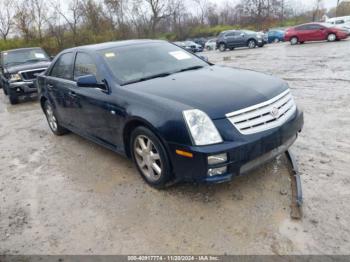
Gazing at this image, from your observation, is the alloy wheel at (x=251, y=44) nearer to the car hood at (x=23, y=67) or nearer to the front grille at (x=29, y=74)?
the car hood at (x=23, y=67)

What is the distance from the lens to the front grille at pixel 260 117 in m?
2.96

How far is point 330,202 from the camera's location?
9.94ft

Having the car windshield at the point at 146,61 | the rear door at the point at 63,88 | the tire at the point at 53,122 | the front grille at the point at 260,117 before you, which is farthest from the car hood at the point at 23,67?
→ the front grille at the point at 260,117

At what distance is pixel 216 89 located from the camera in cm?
333

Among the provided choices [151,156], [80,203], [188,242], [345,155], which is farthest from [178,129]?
[345,155]

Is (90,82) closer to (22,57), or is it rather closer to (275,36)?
(22,57)

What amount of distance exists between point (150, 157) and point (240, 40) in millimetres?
24883

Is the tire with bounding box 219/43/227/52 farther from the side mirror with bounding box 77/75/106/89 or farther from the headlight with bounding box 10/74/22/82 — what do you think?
the side mirror with bounding box 77/75/106/89

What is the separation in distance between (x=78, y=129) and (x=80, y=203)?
164 centimetres

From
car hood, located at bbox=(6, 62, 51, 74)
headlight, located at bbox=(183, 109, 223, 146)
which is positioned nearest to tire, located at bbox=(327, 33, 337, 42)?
car hood, located at bbox=(6, 62, 51, 74)

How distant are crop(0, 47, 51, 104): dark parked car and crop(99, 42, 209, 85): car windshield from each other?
6.92 m

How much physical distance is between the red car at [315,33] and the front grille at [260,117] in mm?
22712

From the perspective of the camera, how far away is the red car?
73.8 ft

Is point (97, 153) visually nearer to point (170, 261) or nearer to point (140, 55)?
point (140, 55)
